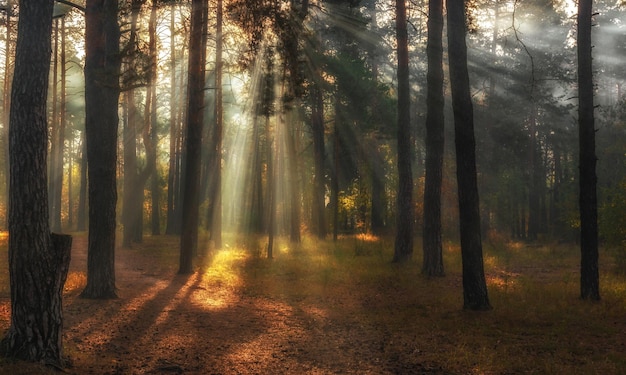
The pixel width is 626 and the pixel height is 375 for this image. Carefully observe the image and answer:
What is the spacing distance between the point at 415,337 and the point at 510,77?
33.0 m

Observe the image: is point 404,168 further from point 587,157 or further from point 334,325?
point 334,325

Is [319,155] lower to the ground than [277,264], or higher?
higher

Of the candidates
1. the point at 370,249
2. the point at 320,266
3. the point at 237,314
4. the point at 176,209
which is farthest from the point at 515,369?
the point at 176,209

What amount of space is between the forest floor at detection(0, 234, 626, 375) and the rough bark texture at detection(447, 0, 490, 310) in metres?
0.58

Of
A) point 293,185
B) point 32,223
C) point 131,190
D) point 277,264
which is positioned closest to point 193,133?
point 277,264

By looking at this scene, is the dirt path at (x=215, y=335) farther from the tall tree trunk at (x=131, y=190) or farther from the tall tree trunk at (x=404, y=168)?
the tall tree trunk at (x=131, y=190)

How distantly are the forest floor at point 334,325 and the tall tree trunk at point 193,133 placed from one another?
3.77 feet

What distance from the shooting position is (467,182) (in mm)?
10562

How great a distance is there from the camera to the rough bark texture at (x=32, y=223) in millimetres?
6258

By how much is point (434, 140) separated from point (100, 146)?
8.89m

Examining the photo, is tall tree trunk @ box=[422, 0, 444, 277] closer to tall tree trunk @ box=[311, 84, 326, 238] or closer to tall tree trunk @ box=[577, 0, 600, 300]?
tall tree trunk @ box=[577, 0, 600, 300]

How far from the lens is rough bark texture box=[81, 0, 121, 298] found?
1110 cm

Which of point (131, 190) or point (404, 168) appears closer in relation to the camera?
point (404, 168)

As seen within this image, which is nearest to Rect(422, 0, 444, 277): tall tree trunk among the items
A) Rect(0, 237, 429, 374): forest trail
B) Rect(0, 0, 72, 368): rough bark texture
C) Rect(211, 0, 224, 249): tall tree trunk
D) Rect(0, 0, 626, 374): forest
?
Rect(0, 0, 626, 374): forest
